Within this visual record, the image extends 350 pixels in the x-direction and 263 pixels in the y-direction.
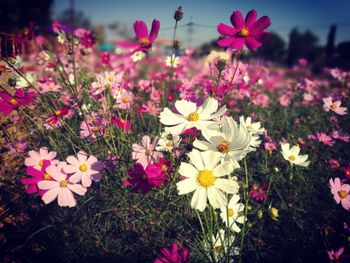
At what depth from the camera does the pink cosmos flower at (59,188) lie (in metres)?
0.90

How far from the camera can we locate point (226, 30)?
965 millimetres

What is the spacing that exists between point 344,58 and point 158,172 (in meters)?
12.6

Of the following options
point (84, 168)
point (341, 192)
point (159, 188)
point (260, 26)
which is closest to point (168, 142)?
point (159, 188)

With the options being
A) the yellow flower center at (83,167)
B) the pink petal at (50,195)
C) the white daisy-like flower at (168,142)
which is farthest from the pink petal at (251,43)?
the pink petal at (50,195)

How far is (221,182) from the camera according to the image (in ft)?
2.54

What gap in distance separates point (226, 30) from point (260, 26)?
12cm

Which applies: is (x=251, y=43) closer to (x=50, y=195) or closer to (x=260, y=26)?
(x=260, y=26)

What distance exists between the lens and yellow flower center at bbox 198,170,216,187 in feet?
2.53

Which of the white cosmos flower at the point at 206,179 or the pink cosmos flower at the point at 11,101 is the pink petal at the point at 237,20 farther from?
the pink cosmos flower at the point at 11,101

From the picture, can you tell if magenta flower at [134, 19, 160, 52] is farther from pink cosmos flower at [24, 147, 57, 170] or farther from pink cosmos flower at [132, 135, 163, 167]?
pink cosmos flower at [24, 147, 57, 170]

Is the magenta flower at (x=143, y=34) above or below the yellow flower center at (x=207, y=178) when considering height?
above

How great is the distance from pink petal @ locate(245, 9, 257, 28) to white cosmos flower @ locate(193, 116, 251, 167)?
40 centimetres

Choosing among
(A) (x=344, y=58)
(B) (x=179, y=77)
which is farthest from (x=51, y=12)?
(B) (x=179, y=77)

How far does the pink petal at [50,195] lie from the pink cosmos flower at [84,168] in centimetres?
7
